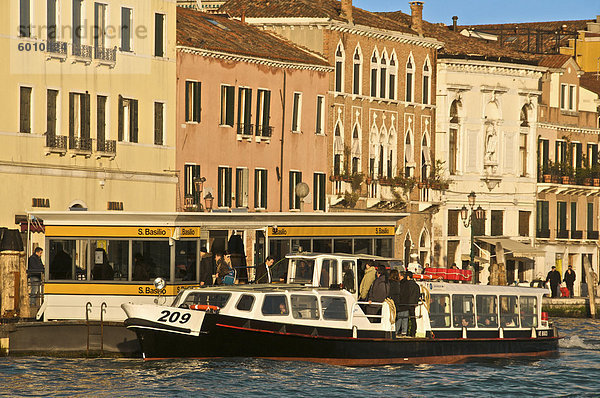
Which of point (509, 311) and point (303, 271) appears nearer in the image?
point (303, 271)

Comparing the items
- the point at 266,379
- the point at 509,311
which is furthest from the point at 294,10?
the point at 266,379

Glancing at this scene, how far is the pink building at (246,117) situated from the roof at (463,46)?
8.59 m

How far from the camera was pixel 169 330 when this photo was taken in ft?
111

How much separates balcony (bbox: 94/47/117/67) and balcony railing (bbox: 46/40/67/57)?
1.44 m

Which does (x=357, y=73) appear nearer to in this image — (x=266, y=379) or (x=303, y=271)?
(x=303, y=271)

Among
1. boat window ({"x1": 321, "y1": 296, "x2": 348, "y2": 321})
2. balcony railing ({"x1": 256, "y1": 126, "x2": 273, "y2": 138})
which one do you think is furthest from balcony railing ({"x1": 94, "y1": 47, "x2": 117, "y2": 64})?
boat window ({"x1": 321, "y1": 296, "x2": 348, "y2": 321})

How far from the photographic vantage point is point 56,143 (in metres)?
46.2

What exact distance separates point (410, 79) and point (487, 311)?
2578 centimetres

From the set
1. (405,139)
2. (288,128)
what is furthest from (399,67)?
(288,128)

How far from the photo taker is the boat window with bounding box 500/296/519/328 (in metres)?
39.4

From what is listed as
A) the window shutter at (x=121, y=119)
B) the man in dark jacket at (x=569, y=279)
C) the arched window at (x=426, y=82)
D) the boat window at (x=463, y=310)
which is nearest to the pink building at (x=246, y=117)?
the window shutter at (x=121, y=119)

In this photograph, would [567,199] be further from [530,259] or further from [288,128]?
[288,128]

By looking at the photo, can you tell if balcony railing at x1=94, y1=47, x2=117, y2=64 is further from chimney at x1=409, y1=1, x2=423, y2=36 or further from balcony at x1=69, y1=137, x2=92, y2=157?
chimney at x1=409, y1=1, x2=423, y2=36

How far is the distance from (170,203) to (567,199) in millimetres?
24796
